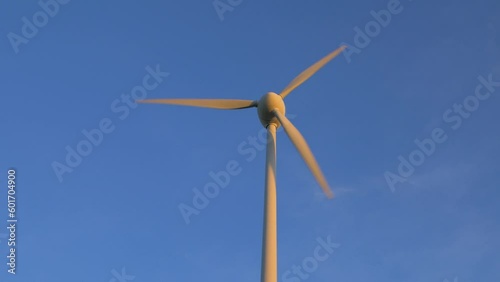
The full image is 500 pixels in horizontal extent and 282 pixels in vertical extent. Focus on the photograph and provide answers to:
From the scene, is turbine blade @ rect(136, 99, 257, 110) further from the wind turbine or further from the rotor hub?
the rotor hub

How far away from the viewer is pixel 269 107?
24.5 meters

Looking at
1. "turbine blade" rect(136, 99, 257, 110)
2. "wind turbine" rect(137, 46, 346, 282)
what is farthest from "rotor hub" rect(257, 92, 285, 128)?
"turbine blade" rect(136, 99, 257, 110)

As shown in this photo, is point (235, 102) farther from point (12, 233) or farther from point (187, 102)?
point (12, 233)

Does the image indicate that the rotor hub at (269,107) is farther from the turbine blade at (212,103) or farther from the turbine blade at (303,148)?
the turbine blade at (212,103)

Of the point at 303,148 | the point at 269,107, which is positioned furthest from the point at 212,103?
the point at 303,148

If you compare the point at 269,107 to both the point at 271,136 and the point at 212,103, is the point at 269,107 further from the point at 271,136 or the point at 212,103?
the point at 212,103

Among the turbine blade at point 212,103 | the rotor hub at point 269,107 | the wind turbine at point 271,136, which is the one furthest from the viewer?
the turbine blade at point 212,103

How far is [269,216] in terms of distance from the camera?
21156 millimetres

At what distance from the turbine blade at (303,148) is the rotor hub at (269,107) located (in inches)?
9.7

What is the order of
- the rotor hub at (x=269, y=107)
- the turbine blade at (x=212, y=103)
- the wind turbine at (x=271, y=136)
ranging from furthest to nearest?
1. the turbine blade at (x=212, y=103)
2. the rotor hub at (x=269, y=107)
3. the wind turbine at (x=271, y=136)

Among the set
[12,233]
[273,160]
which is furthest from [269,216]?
[12,233]

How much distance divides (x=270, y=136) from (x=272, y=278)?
Answer: 22.7ft

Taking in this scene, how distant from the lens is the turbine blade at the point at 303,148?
21384mm

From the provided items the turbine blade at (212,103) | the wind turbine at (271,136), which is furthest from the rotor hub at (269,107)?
the turbine blade at (212,103)
